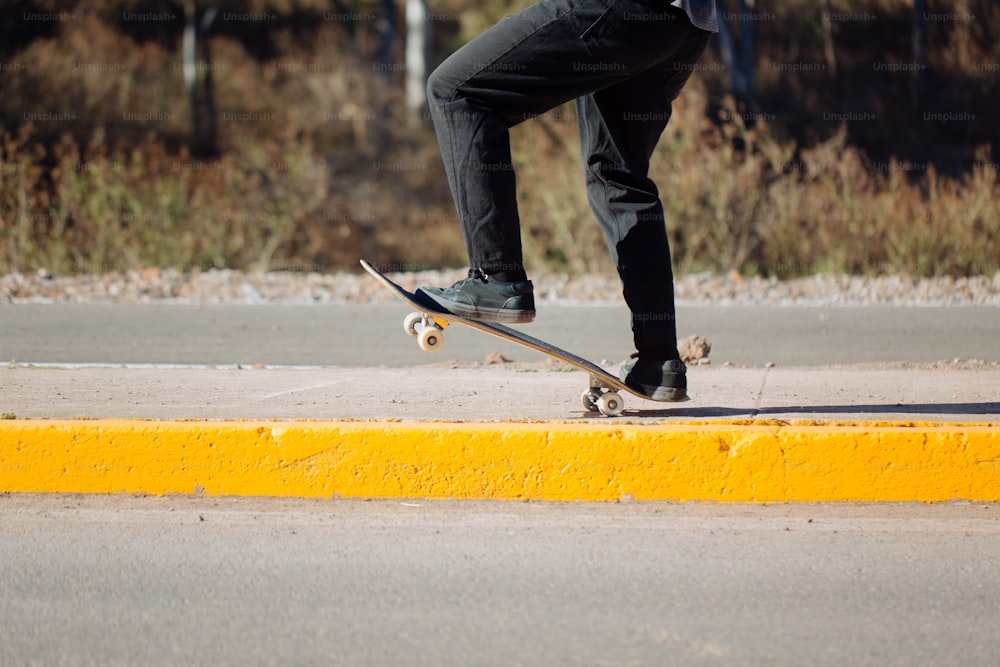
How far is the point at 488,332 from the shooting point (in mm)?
3455

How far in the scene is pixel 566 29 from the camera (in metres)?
3.21

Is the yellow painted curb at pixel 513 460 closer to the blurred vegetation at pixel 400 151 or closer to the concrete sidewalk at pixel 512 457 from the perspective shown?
the concrete sidewalk at pixel 512 457

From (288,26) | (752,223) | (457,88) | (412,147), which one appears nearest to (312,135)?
(412,147)

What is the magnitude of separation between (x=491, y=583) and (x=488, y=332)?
3.49ft

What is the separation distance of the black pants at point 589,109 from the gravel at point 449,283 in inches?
160

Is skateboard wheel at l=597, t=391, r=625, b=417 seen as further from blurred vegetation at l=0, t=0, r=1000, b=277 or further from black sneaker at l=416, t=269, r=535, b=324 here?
blurred vegetation at l=0, t=0, r=1000, b=277

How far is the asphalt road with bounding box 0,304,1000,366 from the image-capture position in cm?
585

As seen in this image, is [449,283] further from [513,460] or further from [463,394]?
[513,460]

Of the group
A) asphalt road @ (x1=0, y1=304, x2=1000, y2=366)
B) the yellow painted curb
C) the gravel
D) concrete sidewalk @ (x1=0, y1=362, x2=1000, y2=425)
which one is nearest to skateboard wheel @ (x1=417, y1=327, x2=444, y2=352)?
concrete sidewalk @ (x1=0, y1=362, x2=1000, y2=425)

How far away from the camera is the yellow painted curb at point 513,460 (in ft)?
10.1

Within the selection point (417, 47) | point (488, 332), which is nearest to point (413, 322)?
point (488, 332)

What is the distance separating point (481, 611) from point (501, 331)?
122cm

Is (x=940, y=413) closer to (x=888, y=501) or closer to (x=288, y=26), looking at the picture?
(x=888, y=501)

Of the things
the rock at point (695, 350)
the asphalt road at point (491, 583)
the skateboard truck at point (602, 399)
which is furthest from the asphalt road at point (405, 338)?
the asphalt road at point (491, 583)
